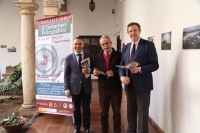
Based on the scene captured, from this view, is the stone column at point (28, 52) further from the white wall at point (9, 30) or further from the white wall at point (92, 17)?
the white wall at point (9, 30)

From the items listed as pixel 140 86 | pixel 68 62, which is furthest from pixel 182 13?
pixel 68 62

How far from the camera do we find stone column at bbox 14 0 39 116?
11.2 ft

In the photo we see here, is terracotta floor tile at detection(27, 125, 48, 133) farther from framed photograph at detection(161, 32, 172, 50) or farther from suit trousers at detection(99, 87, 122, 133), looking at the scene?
framed photograph at detection(161, 32, 172, 50)

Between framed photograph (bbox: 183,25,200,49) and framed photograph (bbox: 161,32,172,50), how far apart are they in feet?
1.35

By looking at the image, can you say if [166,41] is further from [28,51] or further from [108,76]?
[28,51]

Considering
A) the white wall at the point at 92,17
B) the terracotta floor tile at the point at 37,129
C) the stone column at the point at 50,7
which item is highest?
the white wall at the point at 92,17

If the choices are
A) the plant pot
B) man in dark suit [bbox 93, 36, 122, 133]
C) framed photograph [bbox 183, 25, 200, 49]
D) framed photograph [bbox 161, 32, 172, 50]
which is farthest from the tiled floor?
framed photograph [bbox 183, 25, 200, 49]

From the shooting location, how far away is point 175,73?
7.41 ft

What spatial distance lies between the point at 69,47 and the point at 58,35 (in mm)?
299

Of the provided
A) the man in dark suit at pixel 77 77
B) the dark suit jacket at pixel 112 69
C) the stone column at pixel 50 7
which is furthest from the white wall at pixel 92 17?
the dark suit jacket at pixel 112 69

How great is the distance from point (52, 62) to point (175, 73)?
2089mm

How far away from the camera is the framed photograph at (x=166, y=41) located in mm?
2408

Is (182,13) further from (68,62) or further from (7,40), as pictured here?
(7,40)

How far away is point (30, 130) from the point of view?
9.71 ft
